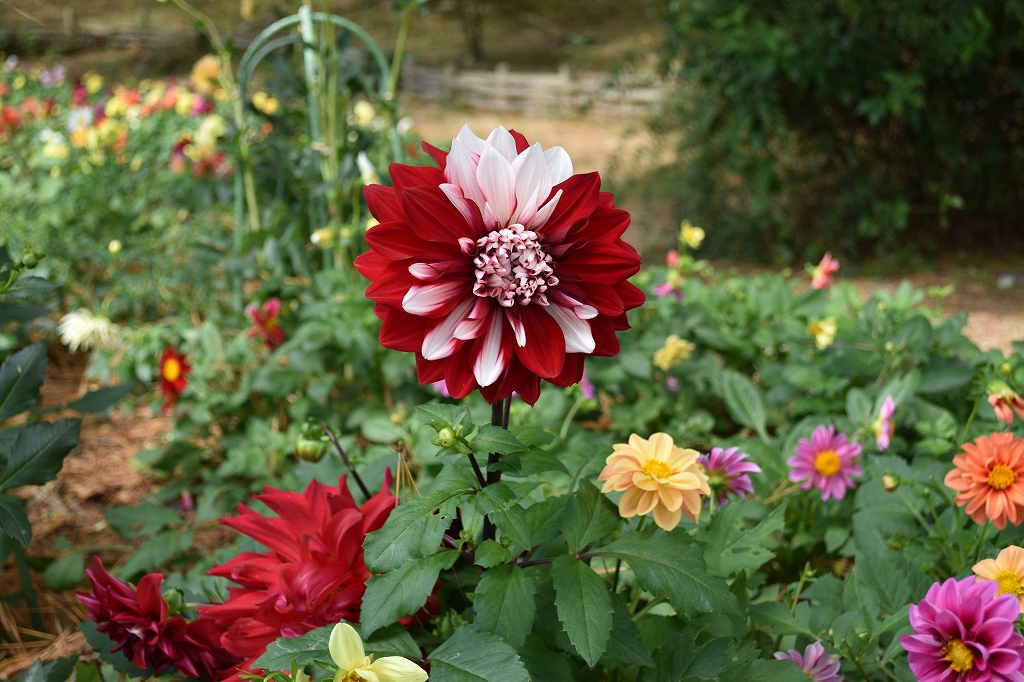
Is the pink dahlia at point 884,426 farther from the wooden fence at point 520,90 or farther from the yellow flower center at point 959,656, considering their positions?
the wooden fence at point 520,90

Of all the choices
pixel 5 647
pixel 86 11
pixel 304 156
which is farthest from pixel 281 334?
pixel 86 11

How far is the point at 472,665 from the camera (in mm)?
667

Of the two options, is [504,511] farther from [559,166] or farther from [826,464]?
[826,464]

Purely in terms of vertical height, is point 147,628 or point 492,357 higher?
point 492,357

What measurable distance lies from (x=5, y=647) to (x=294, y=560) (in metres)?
0.88

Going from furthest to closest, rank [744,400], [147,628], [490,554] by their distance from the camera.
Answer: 1. [744,400]
2. [147,628]
3. [490,554]

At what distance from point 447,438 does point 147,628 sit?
437mm

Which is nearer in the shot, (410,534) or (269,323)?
(410,534)

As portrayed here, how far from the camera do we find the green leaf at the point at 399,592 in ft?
2.26

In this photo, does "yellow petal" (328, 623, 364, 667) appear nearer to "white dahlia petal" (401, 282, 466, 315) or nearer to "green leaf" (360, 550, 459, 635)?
"green leaf" (360, 550, 459, 635)

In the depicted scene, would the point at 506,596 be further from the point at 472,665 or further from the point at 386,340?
the point at 386,340

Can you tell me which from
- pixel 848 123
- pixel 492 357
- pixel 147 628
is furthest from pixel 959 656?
pixel 848 123

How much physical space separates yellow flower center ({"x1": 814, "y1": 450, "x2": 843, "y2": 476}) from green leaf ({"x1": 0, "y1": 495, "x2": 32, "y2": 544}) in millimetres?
1132

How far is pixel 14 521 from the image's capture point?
0.89 m
